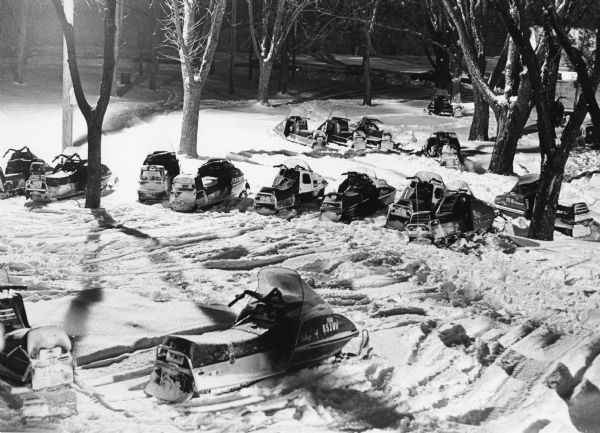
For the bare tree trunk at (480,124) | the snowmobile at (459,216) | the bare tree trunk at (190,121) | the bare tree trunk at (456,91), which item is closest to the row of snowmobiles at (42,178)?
the bare tree trunk at (190,121)

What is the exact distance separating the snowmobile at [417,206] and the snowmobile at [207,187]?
4145 mm

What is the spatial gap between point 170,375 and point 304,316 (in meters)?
1.83

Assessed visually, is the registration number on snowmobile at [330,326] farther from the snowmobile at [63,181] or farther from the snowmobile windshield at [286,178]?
the snowmobile at [63,181]

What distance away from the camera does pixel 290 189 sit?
17.7m

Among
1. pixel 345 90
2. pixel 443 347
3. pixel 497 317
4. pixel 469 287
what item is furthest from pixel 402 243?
pixel 345 90

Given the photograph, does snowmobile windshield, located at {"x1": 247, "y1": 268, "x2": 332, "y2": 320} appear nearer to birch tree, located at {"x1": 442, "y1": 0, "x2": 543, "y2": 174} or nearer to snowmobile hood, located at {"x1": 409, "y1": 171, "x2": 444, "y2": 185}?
snowmobile hood, located at {"x1": 409, "y1": 171, "x2": 444, "y2": 185}

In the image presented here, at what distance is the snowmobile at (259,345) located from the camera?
7.96 metres

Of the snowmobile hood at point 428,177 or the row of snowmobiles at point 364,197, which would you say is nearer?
the row of snowmobiles at point 364,197

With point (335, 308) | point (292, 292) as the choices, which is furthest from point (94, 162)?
point (292, 292)

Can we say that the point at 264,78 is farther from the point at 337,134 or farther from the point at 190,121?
the point at 190,121

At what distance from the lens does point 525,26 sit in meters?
15.9

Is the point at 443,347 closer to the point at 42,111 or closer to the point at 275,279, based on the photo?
the point at 275,279

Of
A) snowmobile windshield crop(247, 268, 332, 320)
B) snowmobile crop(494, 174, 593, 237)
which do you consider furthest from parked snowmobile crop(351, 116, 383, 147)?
snowmobile windshield crop(247, 268, 332, 320)

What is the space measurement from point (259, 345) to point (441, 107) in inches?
1179
